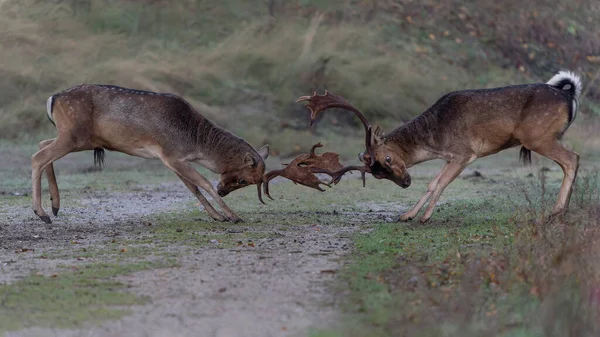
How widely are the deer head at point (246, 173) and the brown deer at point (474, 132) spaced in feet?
2.61

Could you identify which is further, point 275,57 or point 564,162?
point 275,57

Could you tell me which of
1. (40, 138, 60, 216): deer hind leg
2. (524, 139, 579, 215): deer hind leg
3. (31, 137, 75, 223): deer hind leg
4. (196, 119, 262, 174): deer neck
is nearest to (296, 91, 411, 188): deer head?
(196, 119, 262, 174): deer neck

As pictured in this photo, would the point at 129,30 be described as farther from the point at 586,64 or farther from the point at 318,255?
the point at 318,255

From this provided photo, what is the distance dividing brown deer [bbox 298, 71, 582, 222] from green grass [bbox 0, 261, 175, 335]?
12.7 ft

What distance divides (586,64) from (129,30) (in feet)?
36.1

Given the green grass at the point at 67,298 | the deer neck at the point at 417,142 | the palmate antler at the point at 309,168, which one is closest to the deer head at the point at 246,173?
the palmate antler at the point at 309,168

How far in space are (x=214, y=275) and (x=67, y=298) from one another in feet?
3.91

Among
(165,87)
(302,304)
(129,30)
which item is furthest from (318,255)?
(129,30)

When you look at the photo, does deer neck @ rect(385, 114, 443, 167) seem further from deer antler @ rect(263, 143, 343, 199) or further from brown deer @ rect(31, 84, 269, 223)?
brown deer @ rect(31, 84, 269, 223)

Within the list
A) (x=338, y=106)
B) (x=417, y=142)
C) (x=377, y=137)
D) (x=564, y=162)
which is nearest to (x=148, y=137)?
(x=338, y=106)

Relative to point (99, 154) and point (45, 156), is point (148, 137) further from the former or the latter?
point (45, 156)

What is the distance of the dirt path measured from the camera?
6129mm

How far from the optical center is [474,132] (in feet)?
36.4

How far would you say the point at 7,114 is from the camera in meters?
19.4
